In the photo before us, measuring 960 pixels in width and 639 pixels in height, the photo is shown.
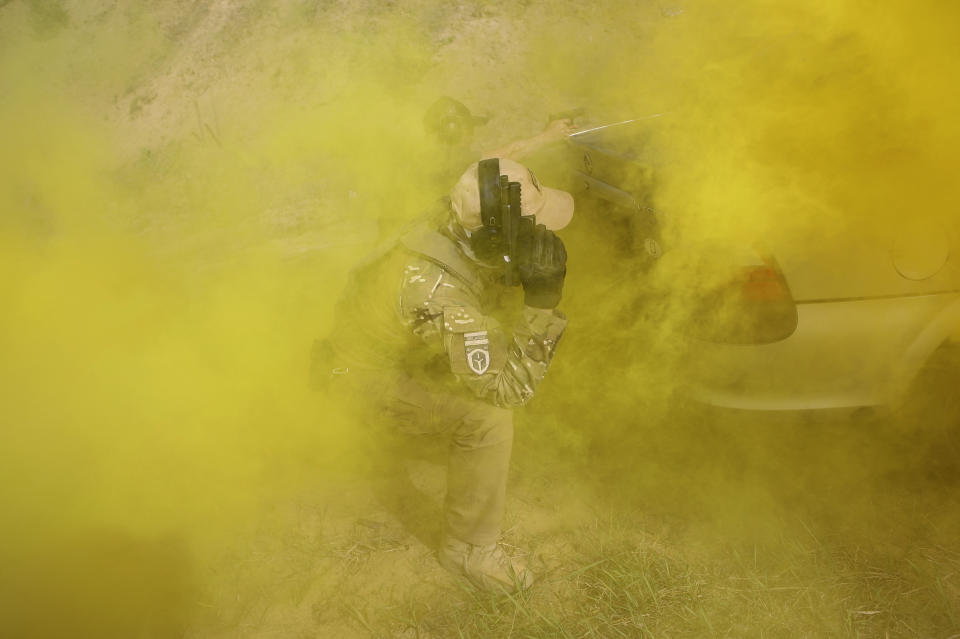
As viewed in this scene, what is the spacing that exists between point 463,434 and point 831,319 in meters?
1.38

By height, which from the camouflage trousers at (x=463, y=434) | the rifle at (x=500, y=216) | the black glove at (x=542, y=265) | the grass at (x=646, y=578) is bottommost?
the grass at (x=646, y=578)

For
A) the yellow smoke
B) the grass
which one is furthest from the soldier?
the yellow smoke

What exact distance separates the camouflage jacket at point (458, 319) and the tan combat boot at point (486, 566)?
0.65 meters

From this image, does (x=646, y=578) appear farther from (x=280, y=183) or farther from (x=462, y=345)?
(x=280, y=183)

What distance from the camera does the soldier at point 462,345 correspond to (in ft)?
7.18

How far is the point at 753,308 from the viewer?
2434mm

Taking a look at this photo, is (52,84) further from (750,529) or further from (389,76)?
(750,529)

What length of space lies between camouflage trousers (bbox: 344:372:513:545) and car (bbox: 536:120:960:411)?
0.85 m

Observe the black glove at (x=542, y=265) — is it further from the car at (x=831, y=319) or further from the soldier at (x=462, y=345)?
the car at (x=831, y=319)

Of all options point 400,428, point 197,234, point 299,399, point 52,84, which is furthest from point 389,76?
point 400,428

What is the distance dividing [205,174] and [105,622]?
490 cm

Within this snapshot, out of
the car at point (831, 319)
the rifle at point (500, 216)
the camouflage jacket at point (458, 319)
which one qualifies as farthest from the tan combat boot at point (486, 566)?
the rifle at point (500, 216)

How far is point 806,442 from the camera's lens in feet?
9.25

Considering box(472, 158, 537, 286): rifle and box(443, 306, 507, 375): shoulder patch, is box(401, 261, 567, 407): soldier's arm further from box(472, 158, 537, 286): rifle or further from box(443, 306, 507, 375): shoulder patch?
box(472, 158, 537, 286): rifle
